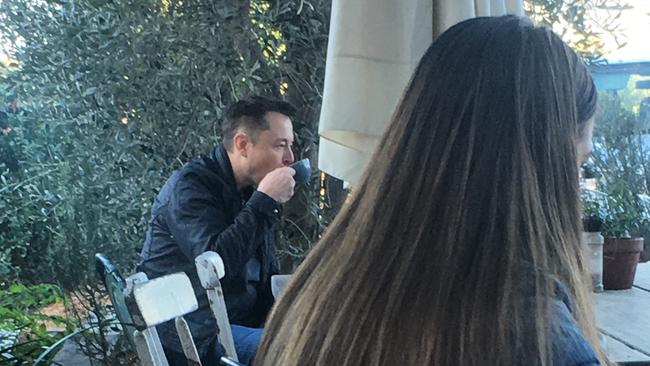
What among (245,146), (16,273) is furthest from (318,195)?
(16,273)

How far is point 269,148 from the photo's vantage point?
8.25 feet

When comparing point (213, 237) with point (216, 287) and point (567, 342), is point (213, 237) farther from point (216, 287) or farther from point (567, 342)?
point (567, 342)

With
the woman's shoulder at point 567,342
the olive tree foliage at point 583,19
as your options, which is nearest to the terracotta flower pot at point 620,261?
the olive tree foliage at point 583,19

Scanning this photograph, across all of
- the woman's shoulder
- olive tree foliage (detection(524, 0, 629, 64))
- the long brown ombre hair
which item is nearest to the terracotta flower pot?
olive tree foliage (detection(524, 0, 629, 64))

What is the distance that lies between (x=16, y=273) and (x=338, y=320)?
3.20 metres

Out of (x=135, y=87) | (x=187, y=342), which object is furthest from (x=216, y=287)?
(x=135, y=87)

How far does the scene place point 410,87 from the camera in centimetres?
102

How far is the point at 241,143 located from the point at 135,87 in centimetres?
45

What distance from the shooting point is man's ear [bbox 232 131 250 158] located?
243 centimetres

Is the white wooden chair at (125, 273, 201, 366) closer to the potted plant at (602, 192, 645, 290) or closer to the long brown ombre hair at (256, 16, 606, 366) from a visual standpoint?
the long brown ombre hair at (256, 16, 606, 366)

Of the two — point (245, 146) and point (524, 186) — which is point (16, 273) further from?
point (524, 186)

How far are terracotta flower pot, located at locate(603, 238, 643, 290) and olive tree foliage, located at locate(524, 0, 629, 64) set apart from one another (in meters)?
0.63

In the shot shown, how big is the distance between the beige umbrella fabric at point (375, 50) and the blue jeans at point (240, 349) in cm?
80

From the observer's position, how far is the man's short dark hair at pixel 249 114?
2.41 metres
